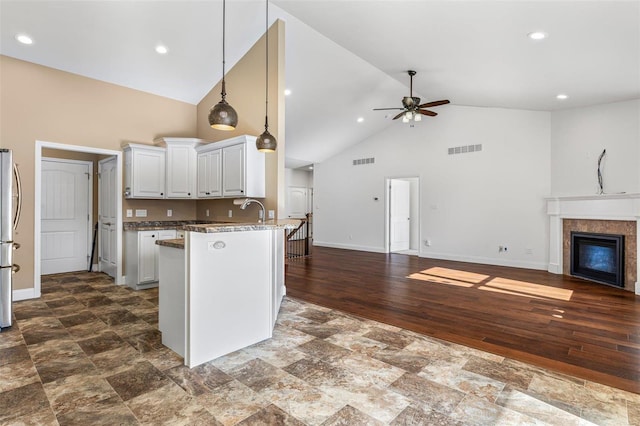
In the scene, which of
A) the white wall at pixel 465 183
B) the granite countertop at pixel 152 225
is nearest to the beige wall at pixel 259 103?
the granite countertop at pixel 152 225

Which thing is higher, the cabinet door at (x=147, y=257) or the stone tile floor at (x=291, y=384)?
the cabinet door at (x=147, y=257)

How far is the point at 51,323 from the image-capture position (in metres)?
3.46

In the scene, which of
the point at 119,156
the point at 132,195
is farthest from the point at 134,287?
the point at 119,156

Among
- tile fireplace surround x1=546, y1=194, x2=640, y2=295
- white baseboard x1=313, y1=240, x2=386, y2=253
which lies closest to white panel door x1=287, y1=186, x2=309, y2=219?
white baseboard x1=313, y1=240, x2=386, y2=253

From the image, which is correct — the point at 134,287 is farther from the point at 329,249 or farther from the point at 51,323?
the point at 329,249

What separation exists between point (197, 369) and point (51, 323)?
2125mm

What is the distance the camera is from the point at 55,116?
15.3 ft

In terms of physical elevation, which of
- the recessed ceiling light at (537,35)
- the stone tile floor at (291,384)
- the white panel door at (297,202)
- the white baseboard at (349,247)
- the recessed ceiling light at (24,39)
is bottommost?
the stone tile floor at (291,384)

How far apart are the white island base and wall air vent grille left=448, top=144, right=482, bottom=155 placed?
5.80 meters

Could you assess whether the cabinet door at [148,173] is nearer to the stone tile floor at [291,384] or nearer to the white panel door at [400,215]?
the stone tile floor at [291,384]

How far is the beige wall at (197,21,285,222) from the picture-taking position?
15.2 feet

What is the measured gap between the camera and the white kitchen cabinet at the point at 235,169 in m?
4.73

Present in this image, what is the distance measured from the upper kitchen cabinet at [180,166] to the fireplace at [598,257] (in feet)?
22.2

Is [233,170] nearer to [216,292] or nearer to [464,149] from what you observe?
[216,292]
